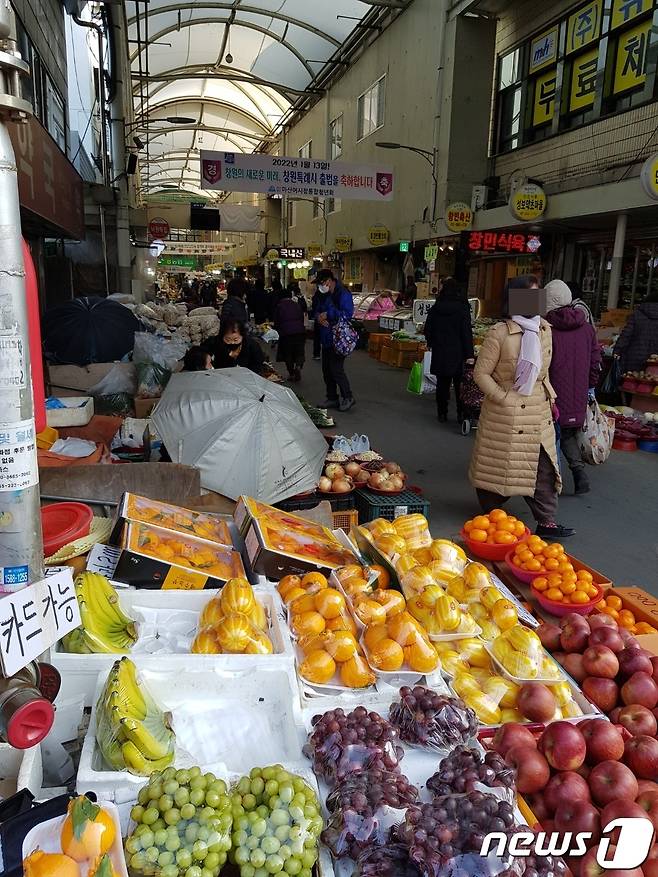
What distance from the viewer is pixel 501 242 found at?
13.1m

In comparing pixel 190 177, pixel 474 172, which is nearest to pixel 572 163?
pixel 474 172

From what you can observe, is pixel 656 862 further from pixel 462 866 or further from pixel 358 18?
pixel 358 18

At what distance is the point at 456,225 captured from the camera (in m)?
14.7

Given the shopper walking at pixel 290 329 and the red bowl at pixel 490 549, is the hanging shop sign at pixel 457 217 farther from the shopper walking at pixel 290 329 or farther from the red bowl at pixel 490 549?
the red bowl at pixel 490 549

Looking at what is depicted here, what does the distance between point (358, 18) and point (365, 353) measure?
11553 mm

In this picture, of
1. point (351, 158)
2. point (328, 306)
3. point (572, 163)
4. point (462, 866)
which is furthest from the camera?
point (351, 158)

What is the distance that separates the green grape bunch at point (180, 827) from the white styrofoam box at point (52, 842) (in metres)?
0.02

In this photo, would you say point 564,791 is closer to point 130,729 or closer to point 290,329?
point 130,729

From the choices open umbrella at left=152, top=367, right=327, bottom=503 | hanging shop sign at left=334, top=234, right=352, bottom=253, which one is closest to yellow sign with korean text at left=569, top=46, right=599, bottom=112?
hanging shop sign at left=334, top=234, right=352, bottom=253

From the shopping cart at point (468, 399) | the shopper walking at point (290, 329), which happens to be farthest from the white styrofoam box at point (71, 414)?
the shopper walking at point (290, 329)

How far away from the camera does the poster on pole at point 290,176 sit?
12.1 m

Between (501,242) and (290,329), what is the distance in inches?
205

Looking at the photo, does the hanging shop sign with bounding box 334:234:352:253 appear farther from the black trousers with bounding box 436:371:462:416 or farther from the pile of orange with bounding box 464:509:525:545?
the pile of orange with bounding box 464:509:525:545

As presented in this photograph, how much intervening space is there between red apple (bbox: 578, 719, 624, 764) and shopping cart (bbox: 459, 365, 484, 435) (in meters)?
6.26
